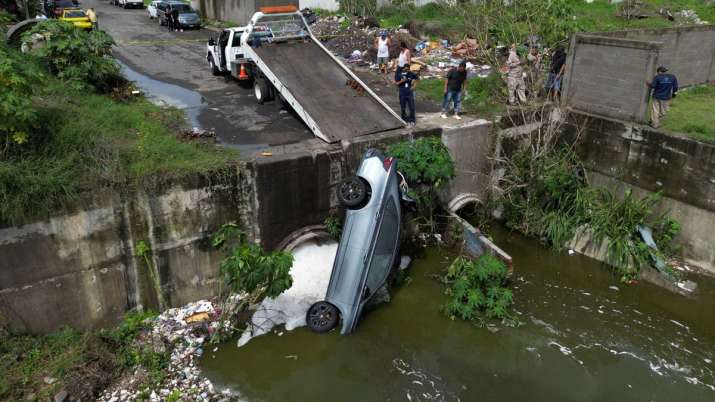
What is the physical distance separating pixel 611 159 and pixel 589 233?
73.8 inches

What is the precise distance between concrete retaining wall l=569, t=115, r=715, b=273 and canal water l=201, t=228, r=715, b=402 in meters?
1.18

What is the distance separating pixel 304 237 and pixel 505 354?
13.2 feet

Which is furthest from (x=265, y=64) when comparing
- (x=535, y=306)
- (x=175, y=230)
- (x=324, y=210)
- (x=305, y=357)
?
(x=535, y=306)

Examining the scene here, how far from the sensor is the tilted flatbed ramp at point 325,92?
11.0 m

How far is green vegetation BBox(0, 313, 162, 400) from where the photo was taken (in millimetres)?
7004

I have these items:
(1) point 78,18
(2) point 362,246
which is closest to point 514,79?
(2) point 362,246

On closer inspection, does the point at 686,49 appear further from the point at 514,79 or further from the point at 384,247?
the point at 384,247

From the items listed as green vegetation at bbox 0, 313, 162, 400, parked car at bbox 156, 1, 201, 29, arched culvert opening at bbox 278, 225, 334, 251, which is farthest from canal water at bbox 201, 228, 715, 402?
parked car at bbox 156, 1, 201, 29

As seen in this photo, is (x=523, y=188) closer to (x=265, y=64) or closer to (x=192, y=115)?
(x=265, y=64)

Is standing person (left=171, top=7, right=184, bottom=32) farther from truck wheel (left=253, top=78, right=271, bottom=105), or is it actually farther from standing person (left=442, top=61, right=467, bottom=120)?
standing person (left=442, top=61, right=467, bottom=120)

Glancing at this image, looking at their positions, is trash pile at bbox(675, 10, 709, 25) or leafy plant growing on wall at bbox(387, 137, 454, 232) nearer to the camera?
leafy plant growing on wall at bbox(387, 137, 454, 232)

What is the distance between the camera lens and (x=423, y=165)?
9883mm

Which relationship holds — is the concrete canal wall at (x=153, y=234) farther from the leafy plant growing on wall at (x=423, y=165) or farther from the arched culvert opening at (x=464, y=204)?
the arched culvert opening at (x=464, y=204)

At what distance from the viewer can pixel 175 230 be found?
866 centimetres
